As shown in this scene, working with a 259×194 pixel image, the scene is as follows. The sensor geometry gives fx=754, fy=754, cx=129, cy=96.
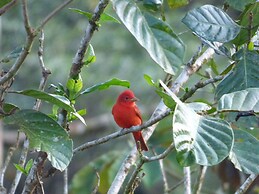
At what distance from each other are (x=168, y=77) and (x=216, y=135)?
2.85 feet

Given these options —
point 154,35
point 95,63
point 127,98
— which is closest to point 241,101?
point 154,35

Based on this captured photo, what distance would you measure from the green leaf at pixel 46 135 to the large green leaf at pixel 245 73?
0.40 m

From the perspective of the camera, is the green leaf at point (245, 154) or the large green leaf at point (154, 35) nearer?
the large green leaf at point (154, 35)

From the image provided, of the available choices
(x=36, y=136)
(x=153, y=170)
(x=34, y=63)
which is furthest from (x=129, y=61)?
(x=36, y=136)

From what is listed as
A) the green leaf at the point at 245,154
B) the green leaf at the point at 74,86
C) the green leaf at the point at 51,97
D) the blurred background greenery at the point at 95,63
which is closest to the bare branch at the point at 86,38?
the green leaf at the point at 74,86

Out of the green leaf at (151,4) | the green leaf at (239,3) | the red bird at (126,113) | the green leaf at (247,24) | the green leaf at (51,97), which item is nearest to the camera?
the green leaf at (151,4)

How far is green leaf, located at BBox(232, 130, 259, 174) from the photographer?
5.08ft

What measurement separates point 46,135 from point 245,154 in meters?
0.43

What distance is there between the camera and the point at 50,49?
9.77 m

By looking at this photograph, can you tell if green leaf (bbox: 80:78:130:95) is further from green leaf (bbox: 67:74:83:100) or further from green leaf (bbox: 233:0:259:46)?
green leaf (bbox: 233:0:259:46)

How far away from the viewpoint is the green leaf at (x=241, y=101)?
1.51 metres

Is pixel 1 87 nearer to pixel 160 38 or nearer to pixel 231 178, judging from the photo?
pixel 160 38

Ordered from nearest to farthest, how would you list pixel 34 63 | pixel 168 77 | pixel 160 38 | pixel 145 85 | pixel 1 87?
pixel 160 38 < pixel 1 87 < pixel 168 77 < pixel 145 85 < pixel 34 63

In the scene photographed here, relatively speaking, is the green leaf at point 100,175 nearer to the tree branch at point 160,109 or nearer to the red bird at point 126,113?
the red bird at point 126,113
